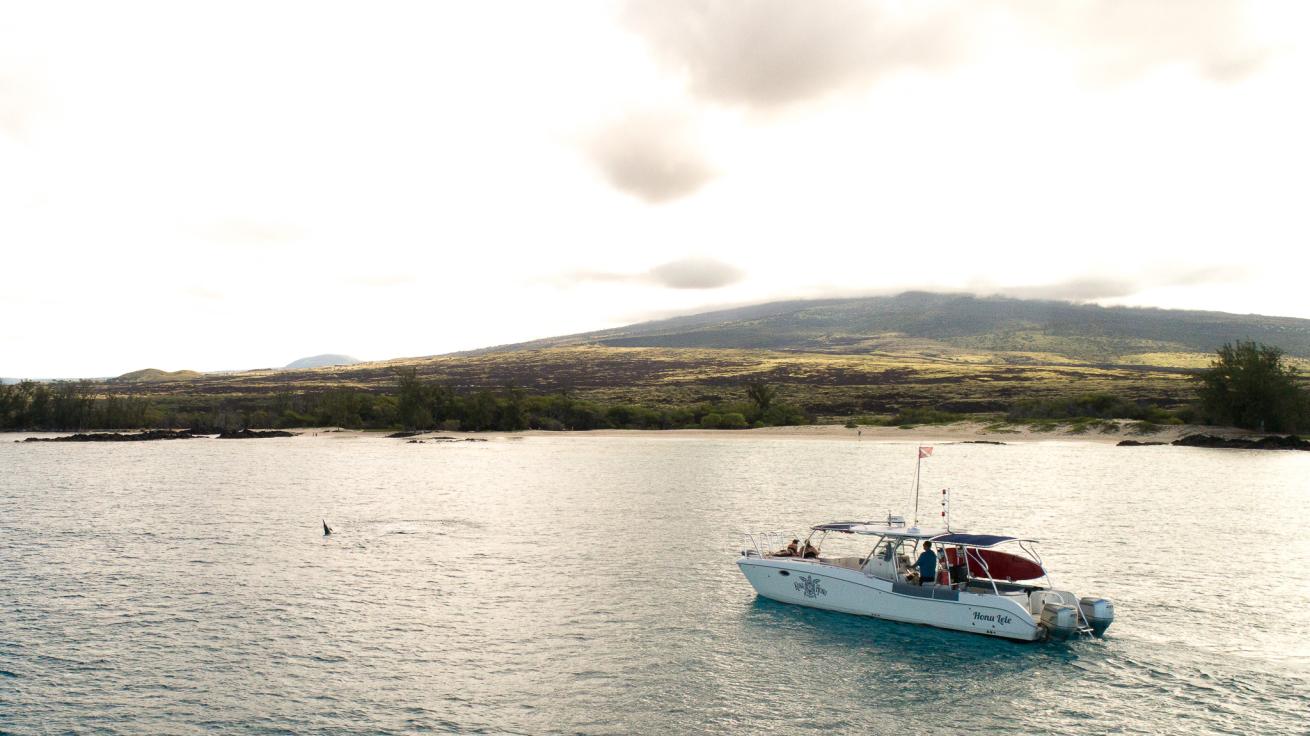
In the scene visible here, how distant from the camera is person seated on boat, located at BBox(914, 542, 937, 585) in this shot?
32500mm

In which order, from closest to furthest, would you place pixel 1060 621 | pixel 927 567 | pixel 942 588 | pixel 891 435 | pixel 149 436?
1. pixel 1060 621
2. pixel 942 588
3. pixel 927 567
4. pixel 891 435
5. pixel 149 436

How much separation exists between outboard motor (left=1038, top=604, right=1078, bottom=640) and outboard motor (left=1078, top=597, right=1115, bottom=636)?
2.22 ft

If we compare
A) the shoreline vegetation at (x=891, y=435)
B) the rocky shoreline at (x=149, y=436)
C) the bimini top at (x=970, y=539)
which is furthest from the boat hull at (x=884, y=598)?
the rocky shoreline at (x=149, y=436)

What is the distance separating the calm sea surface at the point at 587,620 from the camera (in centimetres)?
2358

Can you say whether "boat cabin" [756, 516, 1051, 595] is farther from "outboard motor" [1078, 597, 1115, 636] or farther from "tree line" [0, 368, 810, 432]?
"tree line" [0, 368, 810, 432]

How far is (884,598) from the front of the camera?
106 ft

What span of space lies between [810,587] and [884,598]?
3164 millimetres

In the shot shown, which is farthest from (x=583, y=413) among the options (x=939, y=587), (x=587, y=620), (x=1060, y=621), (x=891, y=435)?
(x=1060, y=621)

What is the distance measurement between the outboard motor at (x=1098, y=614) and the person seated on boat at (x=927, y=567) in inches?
208

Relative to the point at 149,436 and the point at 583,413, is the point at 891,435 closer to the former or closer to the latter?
the point at 583,413

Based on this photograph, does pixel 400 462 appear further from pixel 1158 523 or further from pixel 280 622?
pixel 1158 523

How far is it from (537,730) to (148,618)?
19166 millimetres

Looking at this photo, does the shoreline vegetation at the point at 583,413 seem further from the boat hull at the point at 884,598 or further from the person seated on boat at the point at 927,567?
the person seated on boat at the point at 927,567

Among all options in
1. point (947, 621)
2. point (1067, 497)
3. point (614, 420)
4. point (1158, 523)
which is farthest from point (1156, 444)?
point (947, 621)
